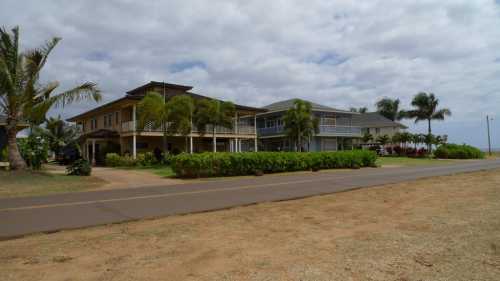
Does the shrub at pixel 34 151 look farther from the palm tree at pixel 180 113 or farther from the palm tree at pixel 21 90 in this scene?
the palm tree at pixel 180 113

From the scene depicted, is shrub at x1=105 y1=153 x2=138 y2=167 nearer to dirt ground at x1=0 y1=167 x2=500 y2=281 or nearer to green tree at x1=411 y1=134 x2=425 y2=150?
dirt ground at x1=0 y1=167 x2=500 y2=281

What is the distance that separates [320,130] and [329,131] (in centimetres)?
167

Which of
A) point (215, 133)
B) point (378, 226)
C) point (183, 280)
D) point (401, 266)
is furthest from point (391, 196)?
point (215, 133)

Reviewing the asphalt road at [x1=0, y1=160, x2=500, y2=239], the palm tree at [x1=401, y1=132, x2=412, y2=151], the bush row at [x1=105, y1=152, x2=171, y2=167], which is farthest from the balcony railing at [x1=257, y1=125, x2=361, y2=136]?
the asphalt road at [x1=0, y1=160, x2=500, y2=239]

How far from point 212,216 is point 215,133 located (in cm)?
2528

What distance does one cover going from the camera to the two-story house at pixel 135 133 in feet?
95.9

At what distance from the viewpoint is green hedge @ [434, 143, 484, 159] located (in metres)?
45.1

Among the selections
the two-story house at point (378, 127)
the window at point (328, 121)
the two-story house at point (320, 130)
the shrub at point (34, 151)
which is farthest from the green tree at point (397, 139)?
the shrub at point (34, 151)

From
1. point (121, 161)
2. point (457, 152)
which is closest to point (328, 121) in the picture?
point (457, 152)

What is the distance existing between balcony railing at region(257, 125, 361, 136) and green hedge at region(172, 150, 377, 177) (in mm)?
15660

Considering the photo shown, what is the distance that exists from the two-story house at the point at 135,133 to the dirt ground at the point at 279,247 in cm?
2191

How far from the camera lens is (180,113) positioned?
86.3ft

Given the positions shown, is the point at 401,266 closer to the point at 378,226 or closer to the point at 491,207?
the point at 378,226

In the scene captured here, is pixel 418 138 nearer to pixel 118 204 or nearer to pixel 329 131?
pixel 329 131
